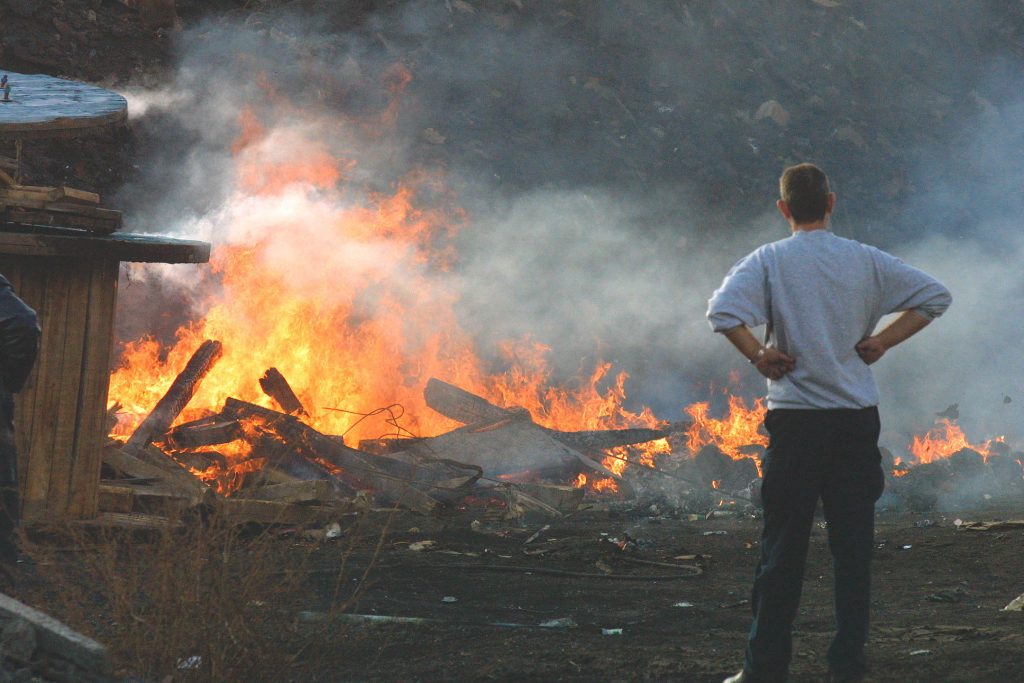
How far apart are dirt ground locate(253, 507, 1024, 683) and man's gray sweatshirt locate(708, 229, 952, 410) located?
1273 mm

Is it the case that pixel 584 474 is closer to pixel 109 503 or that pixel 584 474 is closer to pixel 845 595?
pixel 109 503

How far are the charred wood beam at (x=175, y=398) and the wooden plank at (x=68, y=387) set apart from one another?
7.48 feet

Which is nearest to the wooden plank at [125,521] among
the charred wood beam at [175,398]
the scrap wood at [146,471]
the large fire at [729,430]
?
the scrap wood at [146,471]

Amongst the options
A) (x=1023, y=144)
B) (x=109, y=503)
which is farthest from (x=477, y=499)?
(x=1023, y=144)

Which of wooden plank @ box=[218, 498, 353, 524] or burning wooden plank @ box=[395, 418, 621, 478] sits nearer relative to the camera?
wooden plank @ box=[218, 498, 353, 524]

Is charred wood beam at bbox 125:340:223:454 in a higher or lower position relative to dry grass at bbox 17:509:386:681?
higher

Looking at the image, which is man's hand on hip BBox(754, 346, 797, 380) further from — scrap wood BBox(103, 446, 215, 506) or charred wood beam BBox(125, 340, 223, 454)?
charred wood beam BBox(125, 340, 223, 454)

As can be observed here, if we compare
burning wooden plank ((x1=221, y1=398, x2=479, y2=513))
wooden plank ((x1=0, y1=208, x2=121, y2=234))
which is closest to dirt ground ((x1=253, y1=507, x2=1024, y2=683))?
burning wooden plank ((x1=221, y1=398, x2=479, y2=513))

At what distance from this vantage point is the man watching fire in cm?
382

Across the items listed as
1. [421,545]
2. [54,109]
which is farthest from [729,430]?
[54,109]

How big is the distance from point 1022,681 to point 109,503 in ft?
22.0

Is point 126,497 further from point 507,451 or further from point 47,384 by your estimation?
point 507,451

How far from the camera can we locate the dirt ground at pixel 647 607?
4594mm

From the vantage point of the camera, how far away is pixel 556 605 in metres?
6.43
